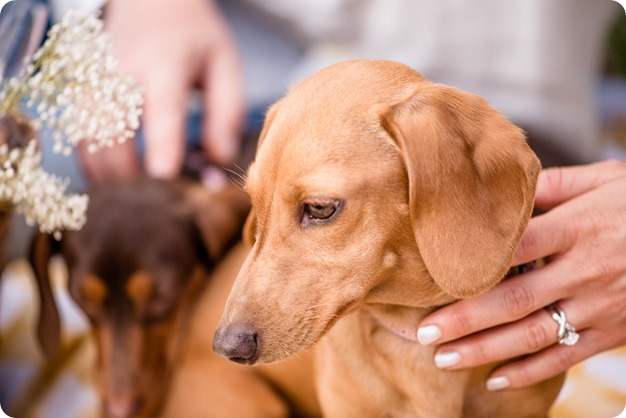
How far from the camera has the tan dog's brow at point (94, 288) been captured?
1.48m

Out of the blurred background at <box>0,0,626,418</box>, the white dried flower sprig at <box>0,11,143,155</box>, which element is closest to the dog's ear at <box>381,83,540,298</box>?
the white dried flower sprig at <box>0,11,143,155</box>

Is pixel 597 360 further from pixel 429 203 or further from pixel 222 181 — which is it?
pixel 222 181

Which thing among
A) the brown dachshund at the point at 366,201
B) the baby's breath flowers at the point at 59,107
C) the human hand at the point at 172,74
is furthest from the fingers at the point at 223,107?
the brown dachshund at the point at 366,201

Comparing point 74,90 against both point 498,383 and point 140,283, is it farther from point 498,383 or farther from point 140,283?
point 498,383

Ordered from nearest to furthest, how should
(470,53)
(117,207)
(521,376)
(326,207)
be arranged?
1. (326,207)
2. (521,376)
3. (117,207)
4. (470,53)

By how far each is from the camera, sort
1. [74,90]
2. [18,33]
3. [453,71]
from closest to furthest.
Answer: [74,90], [18,33], [453,71]

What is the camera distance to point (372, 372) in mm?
1312

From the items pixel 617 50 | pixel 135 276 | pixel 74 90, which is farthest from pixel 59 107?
pixel 617 50

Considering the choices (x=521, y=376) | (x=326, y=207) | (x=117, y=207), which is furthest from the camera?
(x=117, y=207)

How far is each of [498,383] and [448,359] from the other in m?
0.13

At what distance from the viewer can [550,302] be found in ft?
4.17

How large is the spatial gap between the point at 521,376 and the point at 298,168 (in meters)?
0.64

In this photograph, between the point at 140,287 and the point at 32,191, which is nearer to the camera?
the point at 32,191

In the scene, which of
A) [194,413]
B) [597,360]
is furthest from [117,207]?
[597,360]
